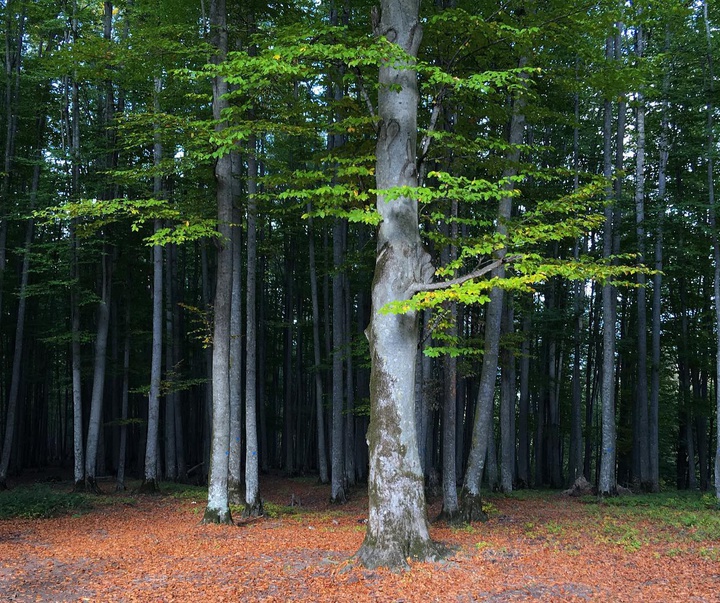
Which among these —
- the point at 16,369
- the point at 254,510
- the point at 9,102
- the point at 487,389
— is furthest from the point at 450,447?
the point at 9,102

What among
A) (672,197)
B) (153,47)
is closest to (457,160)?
(153,47)

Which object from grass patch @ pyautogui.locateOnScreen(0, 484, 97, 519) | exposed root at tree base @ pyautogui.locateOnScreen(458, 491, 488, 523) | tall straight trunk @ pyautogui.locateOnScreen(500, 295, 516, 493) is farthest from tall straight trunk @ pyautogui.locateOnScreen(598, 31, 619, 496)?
grass patch @ pyautogui.locateOnScreen(0, 484, 97, 519)

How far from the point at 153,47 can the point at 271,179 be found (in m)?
4.23

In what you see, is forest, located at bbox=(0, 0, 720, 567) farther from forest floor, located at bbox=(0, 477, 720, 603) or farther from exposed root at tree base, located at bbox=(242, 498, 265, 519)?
forest floor, located at bbox=(0, 477, 720, 603)

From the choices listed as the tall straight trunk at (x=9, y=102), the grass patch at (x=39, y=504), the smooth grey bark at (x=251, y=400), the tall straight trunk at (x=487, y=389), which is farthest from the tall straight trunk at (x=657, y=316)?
the tall straight trunk at (x=9, y=102)

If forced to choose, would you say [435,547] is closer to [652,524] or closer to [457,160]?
[652,524]

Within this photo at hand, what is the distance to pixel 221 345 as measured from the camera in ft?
35.0

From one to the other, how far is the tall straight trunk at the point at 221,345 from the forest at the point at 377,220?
0.19 ft

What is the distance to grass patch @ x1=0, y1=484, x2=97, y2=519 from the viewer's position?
1163 cm

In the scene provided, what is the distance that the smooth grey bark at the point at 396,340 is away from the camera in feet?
22.6

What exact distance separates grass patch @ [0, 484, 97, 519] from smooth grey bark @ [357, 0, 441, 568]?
8233 mm

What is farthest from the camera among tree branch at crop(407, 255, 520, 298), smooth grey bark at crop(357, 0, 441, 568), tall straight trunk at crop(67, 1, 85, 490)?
tall straight trunk at crop(67, 1, 85, 490)

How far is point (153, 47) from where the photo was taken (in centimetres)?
1061

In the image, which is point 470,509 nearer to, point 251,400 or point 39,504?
point 251,400
